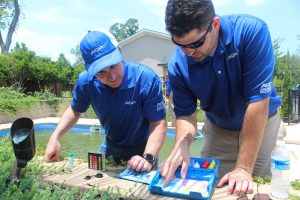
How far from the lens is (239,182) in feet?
5.82

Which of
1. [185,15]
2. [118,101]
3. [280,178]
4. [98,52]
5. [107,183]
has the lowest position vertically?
[107,183]

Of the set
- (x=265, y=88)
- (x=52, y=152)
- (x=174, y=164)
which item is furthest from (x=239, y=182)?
(x=52, y=152)

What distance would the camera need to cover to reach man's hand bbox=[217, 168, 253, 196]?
1.74 meters

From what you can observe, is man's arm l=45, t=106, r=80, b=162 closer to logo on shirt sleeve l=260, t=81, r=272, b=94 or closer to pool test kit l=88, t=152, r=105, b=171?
pool test kit l=88, t=152, r=105, b=171

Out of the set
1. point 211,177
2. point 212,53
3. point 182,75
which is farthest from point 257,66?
point 211,177

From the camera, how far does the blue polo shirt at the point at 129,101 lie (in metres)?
2.65

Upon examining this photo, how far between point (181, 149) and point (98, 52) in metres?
0.91

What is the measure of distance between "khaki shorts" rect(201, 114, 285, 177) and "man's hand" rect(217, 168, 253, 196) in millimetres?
703

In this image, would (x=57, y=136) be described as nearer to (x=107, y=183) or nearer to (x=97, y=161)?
(x=97, y=161)

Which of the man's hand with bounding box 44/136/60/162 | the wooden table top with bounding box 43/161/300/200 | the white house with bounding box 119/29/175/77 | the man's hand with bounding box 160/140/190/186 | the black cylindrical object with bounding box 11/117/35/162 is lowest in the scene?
the wooden table top with bounding box 43/161/300/200

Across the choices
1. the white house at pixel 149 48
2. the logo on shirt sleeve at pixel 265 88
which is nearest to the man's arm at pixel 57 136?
the logo on shirt sleeve at pixel 265 88

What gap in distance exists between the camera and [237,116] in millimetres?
2451

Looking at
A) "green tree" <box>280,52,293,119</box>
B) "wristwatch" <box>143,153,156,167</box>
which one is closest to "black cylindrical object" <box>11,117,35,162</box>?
"wristwatch" <box>143,153,156,167</box>

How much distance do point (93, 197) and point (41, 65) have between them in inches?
732
